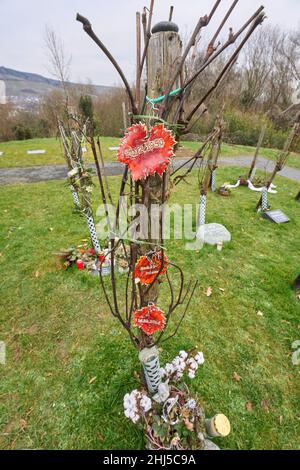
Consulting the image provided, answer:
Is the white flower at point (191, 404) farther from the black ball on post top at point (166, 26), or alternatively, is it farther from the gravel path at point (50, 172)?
the gravel path at point (50, 172)

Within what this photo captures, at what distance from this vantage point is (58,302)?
2643 mm

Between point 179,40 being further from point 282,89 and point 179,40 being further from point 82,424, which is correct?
point 282,89

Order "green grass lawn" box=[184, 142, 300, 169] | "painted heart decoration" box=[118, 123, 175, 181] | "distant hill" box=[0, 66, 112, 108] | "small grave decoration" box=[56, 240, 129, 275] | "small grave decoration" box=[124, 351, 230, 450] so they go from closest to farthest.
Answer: "painted heart decoration" box=[118, 123, 175, 181] → "small grave decoration" box=[124, 351, 230, 450] → "small grave decoration" box=[56, 240, 129, 275] → "green grass lawn" box=[184, 142, 300, 169] → "distant hill" box=[0, 66, 112, 108]

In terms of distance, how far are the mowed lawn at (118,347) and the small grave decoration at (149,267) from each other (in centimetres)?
135

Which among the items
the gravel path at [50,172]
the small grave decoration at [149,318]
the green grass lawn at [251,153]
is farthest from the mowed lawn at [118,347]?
the green grass lawn at [251,153]

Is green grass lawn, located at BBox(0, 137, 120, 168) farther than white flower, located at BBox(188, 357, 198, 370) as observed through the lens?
Yes

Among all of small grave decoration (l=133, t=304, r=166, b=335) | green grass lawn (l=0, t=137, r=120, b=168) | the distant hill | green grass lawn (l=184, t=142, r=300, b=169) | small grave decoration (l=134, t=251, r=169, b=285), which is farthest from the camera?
the distant hill

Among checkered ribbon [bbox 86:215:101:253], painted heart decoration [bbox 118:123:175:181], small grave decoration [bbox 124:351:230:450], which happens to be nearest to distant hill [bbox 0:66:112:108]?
checkered ribbon [bbox 86:215:101:253]

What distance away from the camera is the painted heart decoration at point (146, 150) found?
65 cm

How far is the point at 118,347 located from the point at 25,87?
44.4m

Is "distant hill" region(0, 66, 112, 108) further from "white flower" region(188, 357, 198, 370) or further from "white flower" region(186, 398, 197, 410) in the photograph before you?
"white flower" region(186, 398, 197, 410)

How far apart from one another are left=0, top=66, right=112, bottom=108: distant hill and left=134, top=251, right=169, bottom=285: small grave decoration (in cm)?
1044

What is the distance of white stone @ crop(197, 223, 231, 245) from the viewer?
12.1ft

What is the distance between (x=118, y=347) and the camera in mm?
2133
